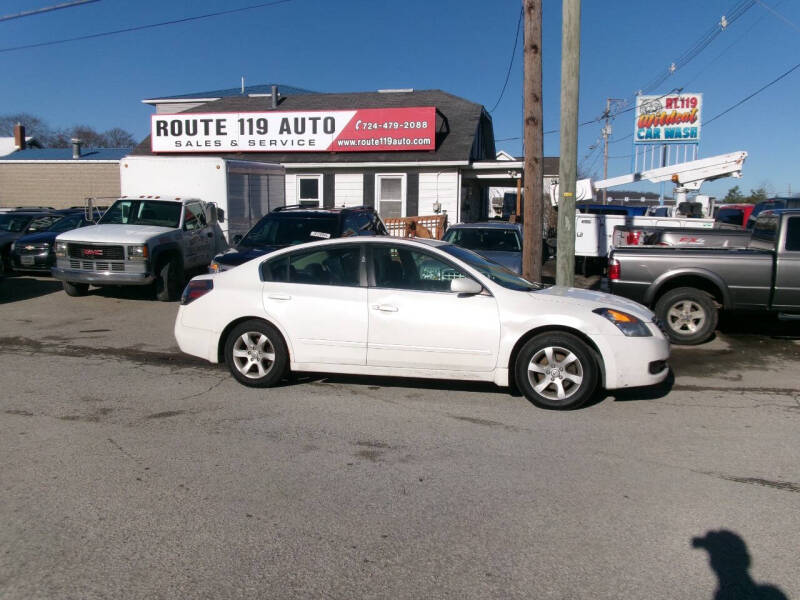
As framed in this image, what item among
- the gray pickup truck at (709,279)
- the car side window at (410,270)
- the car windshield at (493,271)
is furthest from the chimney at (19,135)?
the car windshield at (493,271)

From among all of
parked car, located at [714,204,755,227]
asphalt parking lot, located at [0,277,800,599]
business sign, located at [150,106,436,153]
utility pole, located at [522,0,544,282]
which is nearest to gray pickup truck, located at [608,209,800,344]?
utility pole, located at [522,0,544,282]

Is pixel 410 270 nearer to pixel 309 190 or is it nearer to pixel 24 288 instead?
pixel 24 288

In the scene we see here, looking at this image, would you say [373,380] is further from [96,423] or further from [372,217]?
[372,217]

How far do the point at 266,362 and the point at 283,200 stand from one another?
1177cm

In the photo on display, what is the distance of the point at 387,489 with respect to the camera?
4.57 meters

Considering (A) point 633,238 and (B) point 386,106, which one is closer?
(A) point 633,238

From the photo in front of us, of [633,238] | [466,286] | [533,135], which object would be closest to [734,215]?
[633,238]

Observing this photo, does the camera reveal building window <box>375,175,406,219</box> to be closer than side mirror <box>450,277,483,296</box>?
No

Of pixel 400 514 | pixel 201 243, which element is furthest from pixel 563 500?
pixel 201 243

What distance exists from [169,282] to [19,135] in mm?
31379

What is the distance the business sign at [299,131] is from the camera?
70.8 ft

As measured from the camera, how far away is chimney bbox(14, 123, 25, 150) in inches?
1481

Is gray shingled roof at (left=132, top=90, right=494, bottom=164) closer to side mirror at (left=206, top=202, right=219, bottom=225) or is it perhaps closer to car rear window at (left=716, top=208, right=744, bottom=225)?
side mirror at (left=206, top=202, right=219, bottom=225)

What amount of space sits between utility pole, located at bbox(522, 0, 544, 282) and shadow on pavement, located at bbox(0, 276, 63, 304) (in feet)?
30.3
